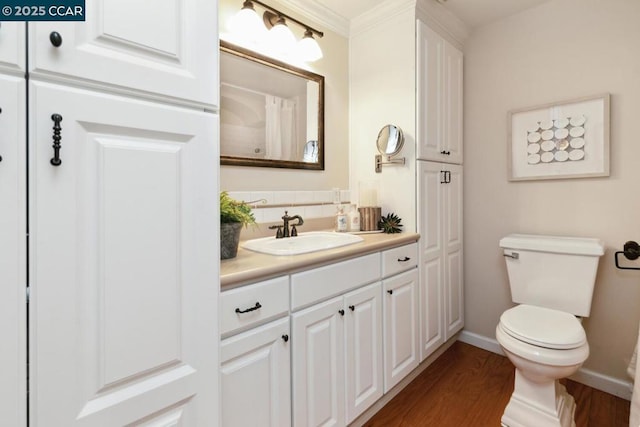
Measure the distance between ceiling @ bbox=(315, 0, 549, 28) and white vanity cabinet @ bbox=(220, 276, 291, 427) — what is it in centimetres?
178

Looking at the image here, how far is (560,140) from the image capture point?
6.40ft

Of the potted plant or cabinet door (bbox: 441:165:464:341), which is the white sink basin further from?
cabinet door (bbox: 441:165:464:341)

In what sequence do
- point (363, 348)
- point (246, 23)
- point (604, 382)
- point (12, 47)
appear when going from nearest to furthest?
1. point (12, 47)
2. point (363, 348)
3. point (246, 23)
4. point (604, 382)

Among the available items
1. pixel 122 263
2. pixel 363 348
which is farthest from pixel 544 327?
pixel 122 263

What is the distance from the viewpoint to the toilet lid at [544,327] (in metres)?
1.40

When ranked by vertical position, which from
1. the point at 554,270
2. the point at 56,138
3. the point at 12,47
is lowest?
the point at 554,270

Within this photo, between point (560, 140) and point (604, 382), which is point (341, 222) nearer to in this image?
point (560, 140)

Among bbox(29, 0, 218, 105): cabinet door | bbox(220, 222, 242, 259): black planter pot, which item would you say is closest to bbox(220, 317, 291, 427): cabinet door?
bbox(220, 222, 242, 259): black planter pot

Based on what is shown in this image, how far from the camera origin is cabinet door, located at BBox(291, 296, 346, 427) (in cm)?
123

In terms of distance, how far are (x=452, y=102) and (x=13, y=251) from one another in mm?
2372

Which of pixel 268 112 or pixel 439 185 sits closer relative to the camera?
pixel 268 112

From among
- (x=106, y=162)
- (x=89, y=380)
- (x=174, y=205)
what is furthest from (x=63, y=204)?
(x=89, y=380)

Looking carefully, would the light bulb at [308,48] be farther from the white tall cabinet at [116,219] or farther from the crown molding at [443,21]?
the white tall cabinet at [116,219]

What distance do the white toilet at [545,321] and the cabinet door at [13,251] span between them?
1.73m
